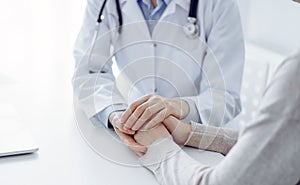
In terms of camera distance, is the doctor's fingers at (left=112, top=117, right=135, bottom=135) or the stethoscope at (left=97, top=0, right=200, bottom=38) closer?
the doctor's fingers at (left=112, top=117, right=135, bottom=135)

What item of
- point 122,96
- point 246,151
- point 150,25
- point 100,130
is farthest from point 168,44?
point 246,151

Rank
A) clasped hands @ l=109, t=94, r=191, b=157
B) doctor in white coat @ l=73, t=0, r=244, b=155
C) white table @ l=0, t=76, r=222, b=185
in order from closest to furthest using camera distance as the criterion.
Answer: white table @ l=0, t=76, r=222, b=185 → clasped hands @ l=109, t=94, r=191, b=157 → doctor in white coat @ l=73, t=0, r=244, b=155

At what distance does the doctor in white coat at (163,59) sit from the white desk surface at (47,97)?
9 cm

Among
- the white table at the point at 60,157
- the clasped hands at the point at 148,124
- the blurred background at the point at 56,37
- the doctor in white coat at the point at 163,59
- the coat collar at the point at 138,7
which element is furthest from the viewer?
the blurred background at the point at 56,37

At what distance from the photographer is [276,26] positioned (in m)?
1.69

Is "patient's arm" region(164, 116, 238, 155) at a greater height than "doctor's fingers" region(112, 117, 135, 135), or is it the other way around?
"doctor's fingers" region(112, 117, 135, 135)

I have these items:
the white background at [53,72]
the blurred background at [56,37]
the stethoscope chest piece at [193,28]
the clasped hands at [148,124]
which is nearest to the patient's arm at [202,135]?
the clasped hands at [148,124]

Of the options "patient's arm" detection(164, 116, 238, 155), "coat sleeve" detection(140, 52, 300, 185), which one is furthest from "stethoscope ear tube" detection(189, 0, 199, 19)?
"coat sleeve" detection(140, 52, 300, 185)

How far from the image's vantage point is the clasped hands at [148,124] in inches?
36.5

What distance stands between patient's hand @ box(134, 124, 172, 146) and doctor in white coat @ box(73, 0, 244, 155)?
6 cm

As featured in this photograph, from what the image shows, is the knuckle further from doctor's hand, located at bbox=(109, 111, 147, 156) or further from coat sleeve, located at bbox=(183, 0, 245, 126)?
coat sleeve, located at bbox=(183, 0, 245, 126)

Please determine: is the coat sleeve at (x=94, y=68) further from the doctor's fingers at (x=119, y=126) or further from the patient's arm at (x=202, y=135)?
the patient's arm at (x=202, y=135)

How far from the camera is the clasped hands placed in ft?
3.04

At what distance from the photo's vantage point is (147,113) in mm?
948
